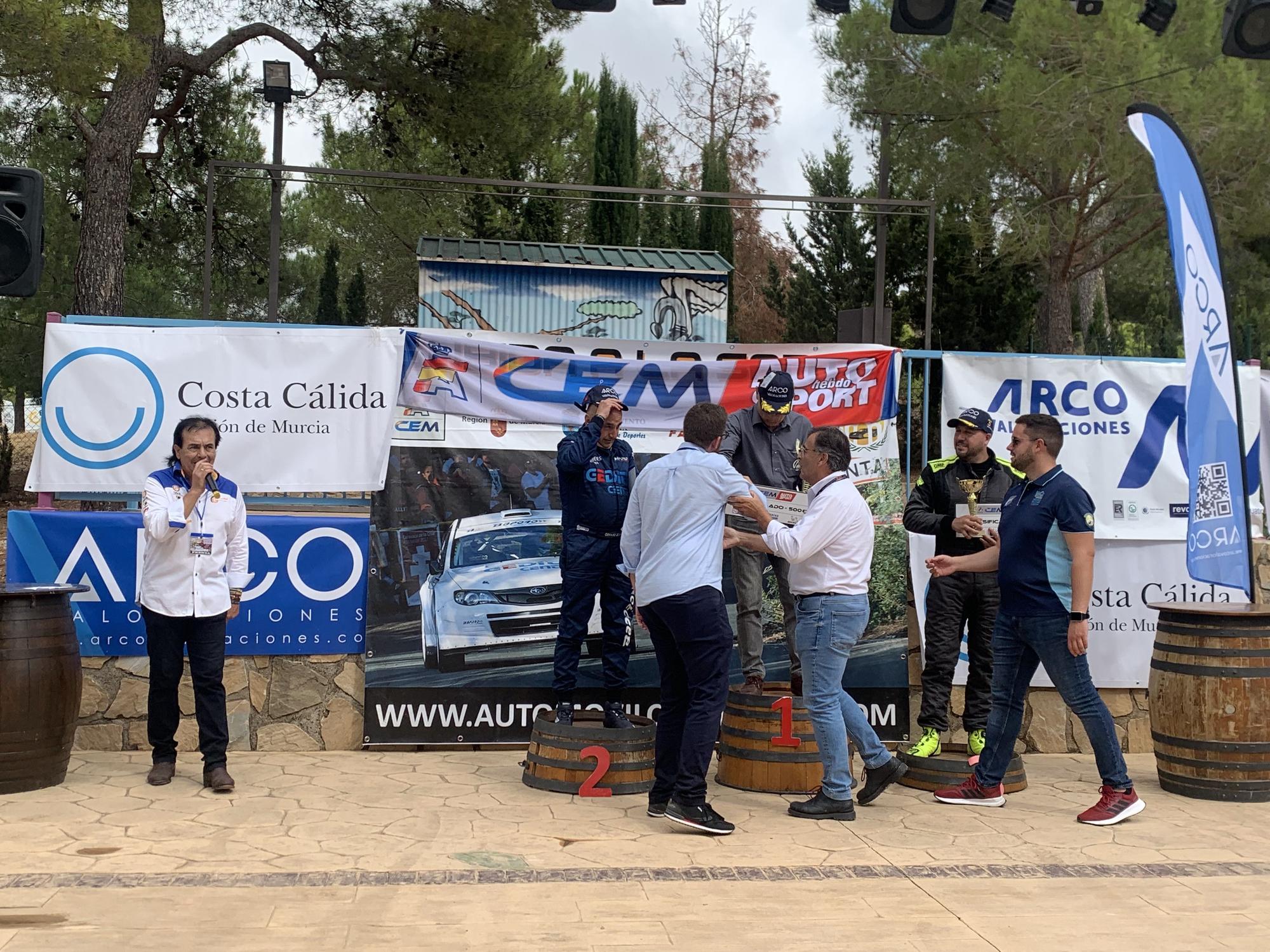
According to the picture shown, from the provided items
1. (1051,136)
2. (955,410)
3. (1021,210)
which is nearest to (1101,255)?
(1021,210)

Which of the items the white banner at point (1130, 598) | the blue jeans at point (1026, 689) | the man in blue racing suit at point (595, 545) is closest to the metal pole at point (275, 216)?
the man in blue racing suit at point (595, 545)

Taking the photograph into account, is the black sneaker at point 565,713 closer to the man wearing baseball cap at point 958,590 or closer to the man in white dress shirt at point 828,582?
the man in white dress shirt at point 828,582

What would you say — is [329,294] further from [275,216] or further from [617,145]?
[275,216]

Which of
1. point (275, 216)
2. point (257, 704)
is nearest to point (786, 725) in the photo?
point (257, 704)

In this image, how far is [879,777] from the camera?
5.98 m

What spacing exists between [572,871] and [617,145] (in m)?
23.7

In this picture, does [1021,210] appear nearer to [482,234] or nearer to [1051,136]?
[1051,136]

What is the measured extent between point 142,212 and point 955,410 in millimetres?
13286

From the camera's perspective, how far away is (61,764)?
19.8 ft

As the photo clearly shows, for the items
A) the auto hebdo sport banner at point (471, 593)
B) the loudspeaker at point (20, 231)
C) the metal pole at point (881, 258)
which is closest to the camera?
the loudspeaker at point (20, 231)

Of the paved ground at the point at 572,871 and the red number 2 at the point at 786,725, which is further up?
the red number 2 at the point at 786,725

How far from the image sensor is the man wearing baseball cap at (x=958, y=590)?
648 centimetres

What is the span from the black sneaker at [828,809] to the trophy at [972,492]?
170 centimetres

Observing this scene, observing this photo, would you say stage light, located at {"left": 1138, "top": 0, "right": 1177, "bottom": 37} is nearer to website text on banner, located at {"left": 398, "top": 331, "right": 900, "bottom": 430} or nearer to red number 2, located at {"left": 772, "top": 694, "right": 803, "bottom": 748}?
website text on banner, located at {"left": 398, "top": 331, "right": 900, "bottom": 430}
